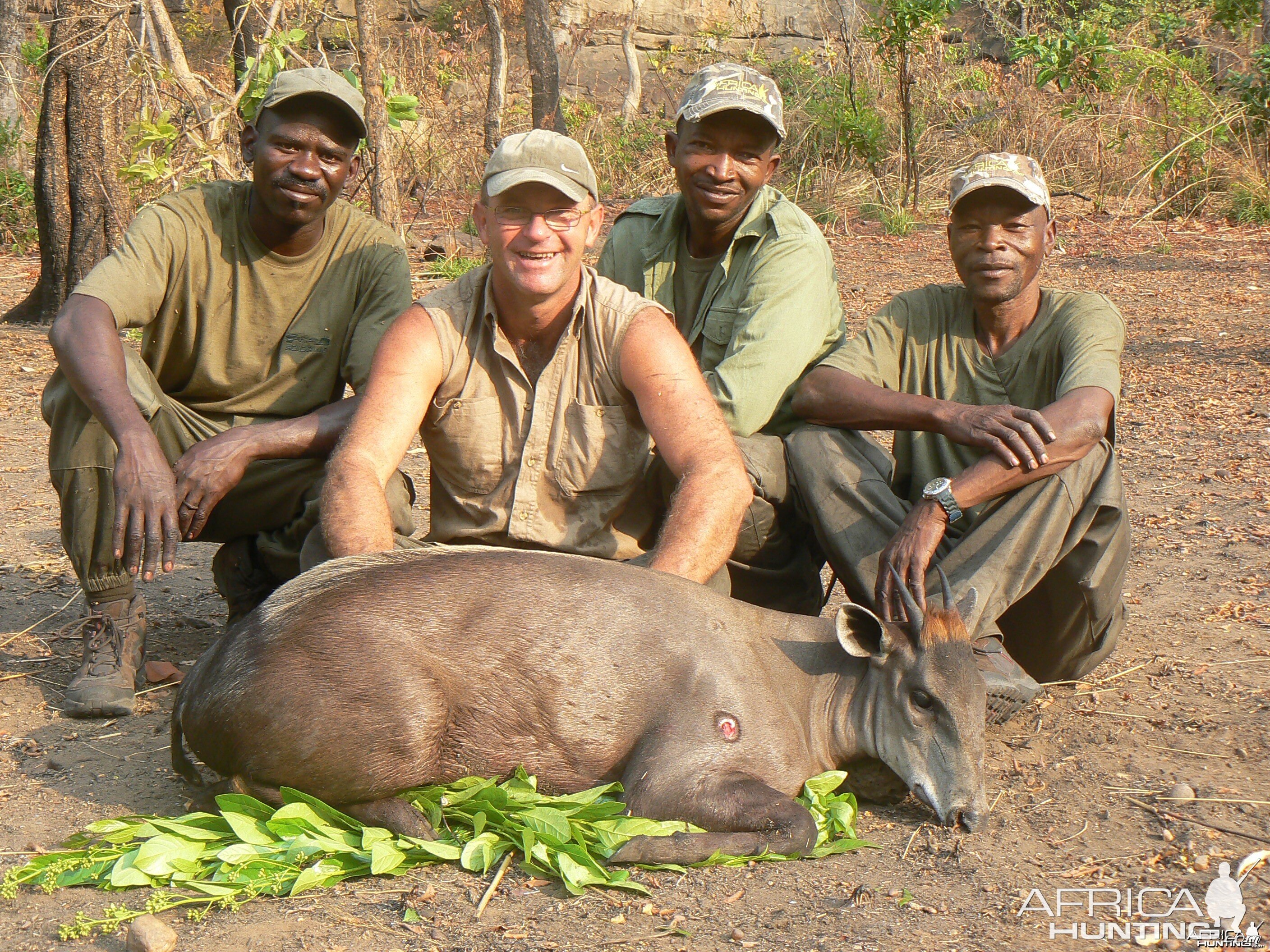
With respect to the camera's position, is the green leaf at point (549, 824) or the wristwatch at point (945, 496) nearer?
the green leaf at point (549, 824)

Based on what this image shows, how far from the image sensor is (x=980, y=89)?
16.2 m

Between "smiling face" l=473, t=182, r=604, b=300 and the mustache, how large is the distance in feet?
3.62

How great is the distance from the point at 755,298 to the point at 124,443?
7.77ft

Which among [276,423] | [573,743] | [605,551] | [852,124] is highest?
[852,124]

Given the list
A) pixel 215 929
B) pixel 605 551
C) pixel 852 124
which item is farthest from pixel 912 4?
pixel 215 929

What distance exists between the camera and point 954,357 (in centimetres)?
507

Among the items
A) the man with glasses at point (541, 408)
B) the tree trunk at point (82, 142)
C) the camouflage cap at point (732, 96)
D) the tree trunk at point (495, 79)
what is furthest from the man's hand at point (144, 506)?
the tree trunk at point (495, 79)

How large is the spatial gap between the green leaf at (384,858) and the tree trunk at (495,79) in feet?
41.1

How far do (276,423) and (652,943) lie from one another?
102 inches

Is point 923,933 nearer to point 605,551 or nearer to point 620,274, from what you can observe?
point 605,551

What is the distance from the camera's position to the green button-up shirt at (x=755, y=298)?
497cm

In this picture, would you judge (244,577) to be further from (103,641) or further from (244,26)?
(244,26)

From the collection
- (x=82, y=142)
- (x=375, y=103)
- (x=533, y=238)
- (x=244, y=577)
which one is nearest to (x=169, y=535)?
(x=244, y=577)

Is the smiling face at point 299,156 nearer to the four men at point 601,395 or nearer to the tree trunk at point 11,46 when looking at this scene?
the four men at point 601,395
